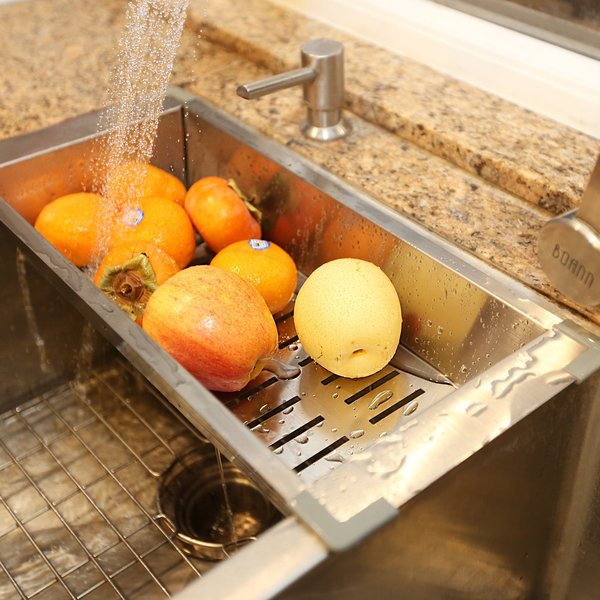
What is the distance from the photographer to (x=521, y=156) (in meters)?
0.98

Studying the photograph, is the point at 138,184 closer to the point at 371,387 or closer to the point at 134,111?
the point at 134,111

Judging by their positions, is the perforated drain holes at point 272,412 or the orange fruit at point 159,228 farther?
the orange fruit at point 159,228

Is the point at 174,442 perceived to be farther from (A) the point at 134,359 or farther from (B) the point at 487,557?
(B) the point at 487,557

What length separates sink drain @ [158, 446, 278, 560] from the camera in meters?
0.97

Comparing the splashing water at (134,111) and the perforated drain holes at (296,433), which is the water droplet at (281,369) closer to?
the perforated drain holes at (296,433)

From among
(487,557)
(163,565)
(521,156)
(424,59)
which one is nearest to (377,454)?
(487,557)

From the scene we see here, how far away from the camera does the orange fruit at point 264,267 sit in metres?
0.93

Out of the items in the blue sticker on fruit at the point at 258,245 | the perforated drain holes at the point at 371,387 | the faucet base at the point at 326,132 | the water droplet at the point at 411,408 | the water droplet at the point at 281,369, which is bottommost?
the water droplet at the point at 281,369

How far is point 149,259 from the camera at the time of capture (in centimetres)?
92

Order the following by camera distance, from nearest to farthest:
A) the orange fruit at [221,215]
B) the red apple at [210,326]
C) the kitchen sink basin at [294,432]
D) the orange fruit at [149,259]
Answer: the kitchen sink basin at [294,432] < the red apple at [210,326] < the orange fruit at [149,259] < the orange fruit at [221,215]

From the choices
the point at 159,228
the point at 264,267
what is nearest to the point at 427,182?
the point at 264,267

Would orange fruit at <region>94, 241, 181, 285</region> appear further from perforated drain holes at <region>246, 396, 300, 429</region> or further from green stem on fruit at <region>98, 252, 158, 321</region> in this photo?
perforated drain holes at <region>246, 396, 300, 429</region>

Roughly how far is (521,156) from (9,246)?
664 mm

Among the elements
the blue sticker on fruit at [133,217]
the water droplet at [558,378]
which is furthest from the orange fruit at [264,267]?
the water droplet at [558,378]
